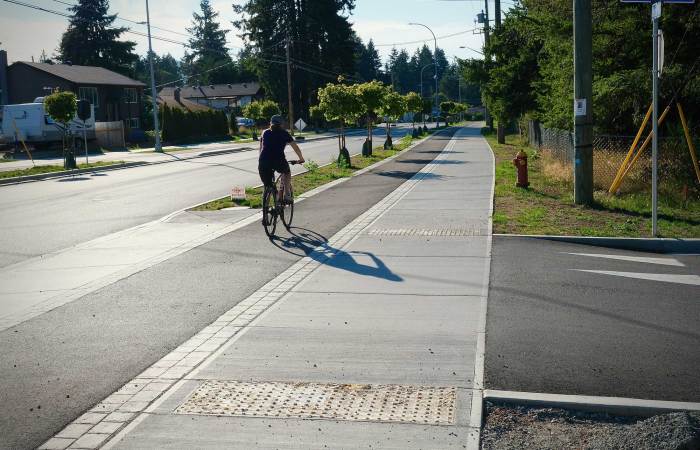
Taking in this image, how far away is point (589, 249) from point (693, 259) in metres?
1.37

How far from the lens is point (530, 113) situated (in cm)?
3033

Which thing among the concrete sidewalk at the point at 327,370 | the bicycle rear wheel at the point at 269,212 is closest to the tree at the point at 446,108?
the bicycle rear wheel at the point at 269,212

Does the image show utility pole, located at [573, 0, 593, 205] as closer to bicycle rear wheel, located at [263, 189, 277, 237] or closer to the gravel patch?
bicycle rear wheel, located at [263, 189, 277, 237]

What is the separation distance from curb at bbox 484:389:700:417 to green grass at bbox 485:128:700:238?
22.7 ft

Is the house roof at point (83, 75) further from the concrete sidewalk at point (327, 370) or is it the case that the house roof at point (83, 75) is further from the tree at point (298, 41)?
the concrete sidewalk at point (327, 370)

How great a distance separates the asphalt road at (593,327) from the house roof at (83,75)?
57315mm

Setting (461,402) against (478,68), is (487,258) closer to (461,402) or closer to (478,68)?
(461,402)

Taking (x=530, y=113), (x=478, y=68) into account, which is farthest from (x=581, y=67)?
(x=478, y=68)

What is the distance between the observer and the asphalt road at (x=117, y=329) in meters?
5.20

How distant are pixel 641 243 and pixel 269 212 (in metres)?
5.61

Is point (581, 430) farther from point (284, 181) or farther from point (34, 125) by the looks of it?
point (34, 125)

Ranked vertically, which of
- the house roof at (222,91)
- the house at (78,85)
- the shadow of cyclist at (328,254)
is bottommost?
the shadow of cyclist at (328,254)

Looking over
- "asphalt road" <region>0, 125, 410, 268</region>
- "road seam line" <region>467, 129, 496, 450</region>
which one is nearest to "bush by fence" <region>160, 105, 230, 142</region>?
"asphalt road" <region>0, 125, 410, 268</region>

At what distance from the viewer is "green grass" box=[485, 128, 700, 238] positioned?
39.3 ft
